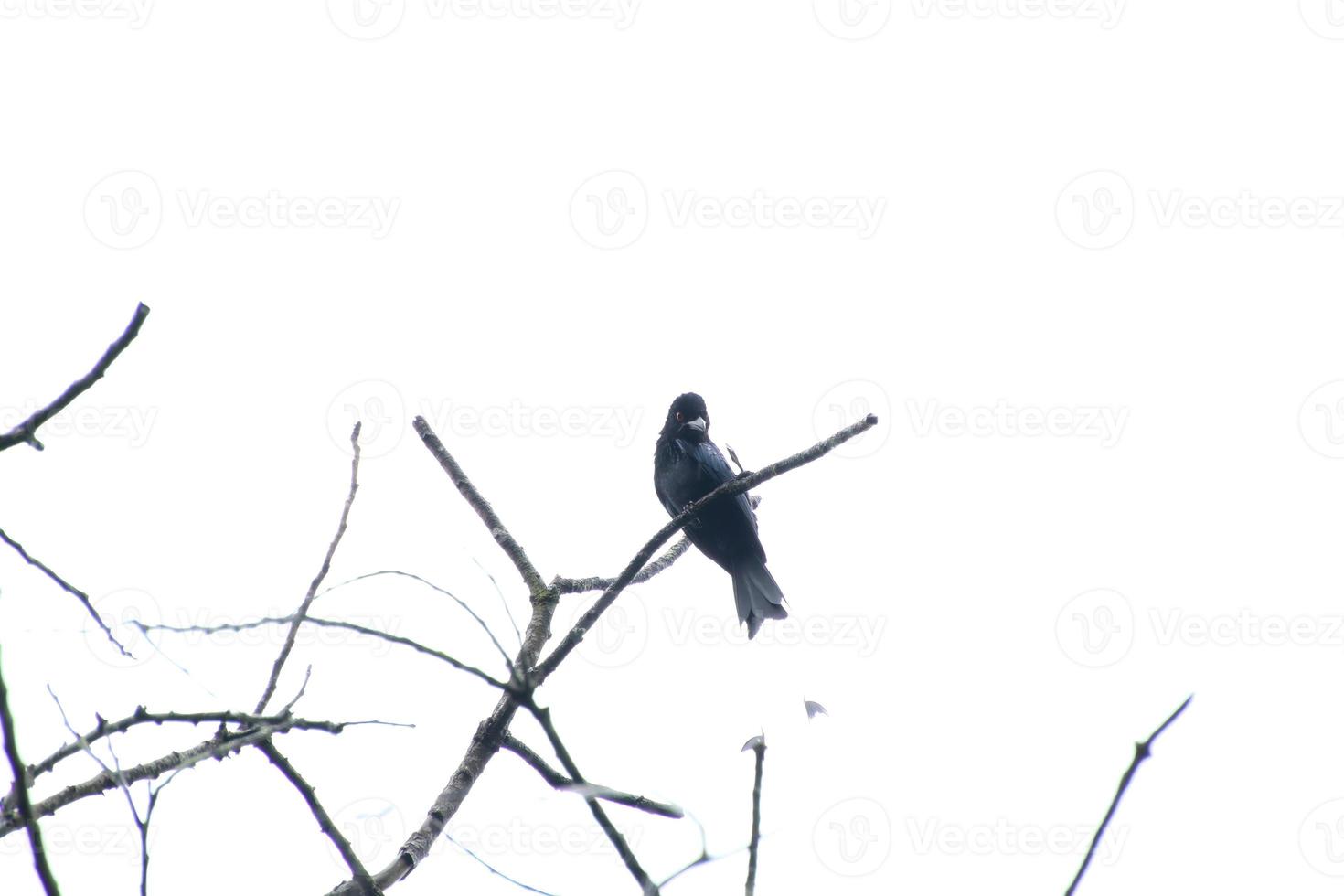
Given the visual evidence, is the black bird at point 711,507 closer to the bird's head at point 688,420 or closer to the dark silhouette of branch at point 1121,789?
the bird's head at point 688,420

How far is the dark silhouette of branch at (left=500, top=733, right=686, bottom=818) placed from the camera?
1.15 meters

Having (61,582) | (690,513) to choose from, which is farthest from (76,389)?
(690,513)

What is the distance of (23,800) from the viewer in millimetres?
1385

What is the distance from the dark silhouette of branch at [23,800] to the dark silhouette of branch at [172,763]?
0.03m

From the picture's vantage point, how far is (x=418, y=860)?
228 cm

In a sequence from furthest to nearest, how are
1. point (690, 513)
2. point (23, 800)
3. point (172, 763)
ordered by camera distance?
point (690, 513), point (172, 763), point (23, 800)

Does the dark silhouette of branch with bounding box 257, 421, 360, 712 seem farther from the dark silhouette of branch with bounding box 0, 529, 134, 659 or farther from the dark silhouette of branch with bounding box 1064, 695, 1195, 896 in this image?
the dark silhouette of branch with bounding box 1064, 695, 1195, 896

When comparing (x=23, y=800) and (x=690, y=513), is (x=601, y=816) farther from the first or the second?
(x=690, y=513)

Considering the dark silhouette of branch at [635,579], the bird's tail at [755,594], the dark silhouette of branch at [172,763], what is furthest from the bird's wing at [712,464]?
the dark silhouette of branch at [172,763]

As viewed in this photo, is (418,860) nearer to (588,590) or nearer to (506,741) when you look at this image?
(506,741)

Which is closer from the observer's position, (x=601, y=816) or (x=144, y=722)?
(x=601, y=816)

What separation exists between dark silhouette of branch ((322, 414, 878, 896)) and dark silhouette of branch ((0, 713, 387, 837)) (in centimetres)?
27

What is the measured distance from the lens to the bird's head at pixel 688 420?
21.6 ft

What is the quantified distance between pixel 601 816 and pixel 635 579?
2779mm
